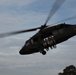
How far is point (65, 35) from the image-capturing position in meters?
56.5

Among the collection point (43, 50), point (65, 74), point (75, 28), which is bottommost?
point (43, 50)

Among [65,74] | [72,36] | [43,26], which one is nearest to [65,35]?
[72,36]

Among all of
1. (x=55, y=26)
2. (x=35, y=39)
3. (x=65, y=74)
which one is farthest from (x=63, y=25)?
(x=65, y=74)

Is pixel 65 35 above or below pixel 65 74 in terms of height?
below

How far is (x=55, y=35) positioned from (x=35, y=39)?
13.7ft

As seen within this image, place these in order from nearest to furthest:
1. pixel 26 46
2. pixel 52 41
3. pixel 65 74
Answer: pixel 52 41 < pixel 26 46 < pixel 65 74

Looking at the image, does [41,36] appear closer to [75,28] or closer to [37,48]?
[37,48]

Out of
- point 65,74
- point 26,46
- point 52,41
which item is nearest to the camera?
point 52,41

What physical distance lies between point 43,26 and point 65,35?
5.00 meters

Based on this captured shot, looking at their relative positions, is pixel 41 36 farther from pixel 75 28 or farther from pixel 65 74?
pixel 65 74

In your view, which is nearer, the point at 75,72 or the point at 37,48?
the point at 37,48

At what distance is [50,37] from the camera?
56.5 metres

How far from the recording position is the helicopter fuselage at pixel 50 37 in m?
55.8

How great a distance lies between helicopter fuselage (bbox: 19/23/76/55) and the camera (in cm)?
5578
